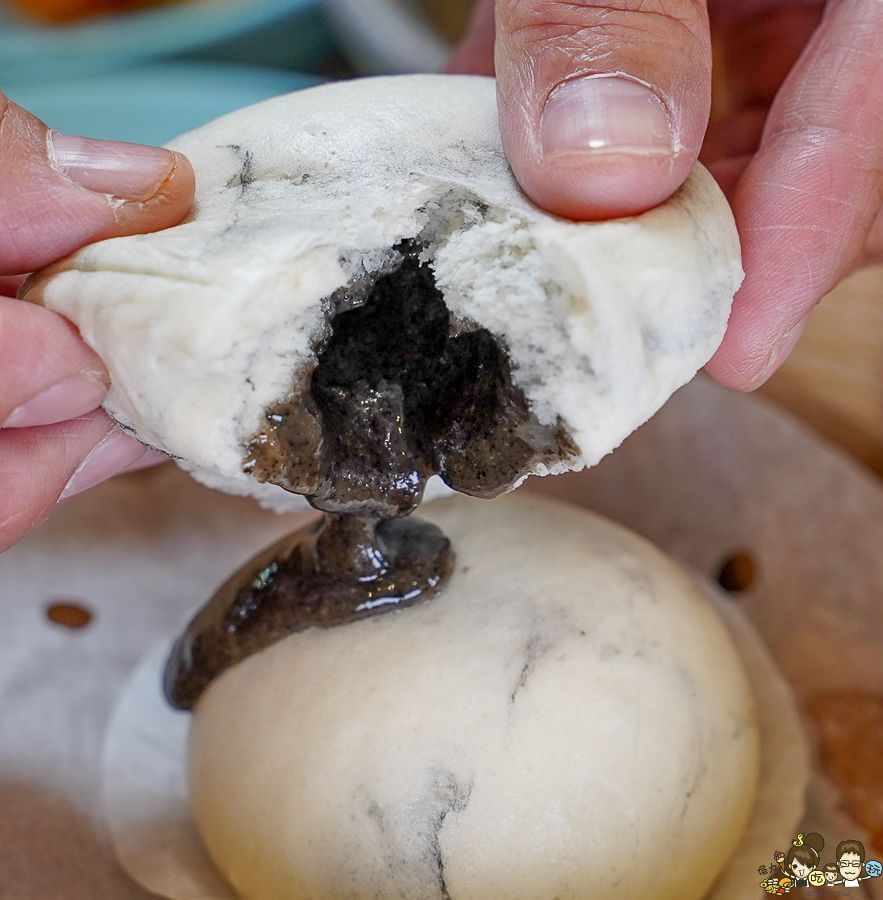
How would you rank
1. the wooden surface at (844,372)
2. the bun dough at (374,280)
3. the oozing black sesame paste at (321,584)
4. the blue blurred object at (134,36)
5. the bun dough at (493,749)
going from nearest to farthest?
the bun dough at (374,280) < the bun dough at (493,749) < the oozing black sesame paste at (321,584) < the wooden surface at (844,372) < the blue blurred object at (134,36)

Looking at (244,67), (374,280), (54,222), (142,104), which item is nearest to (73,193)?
(54,222)

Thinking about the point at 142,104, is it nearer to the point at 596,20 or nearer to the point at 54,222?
the point at 54,222

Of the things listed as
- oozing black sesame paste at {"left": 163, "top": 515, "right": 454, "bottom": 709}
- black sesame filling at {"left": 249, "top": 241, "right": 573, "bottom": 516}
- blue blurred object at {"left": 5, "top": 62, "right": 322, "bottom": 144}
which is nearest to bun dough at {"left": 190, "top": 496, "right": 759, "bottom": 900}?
oozing black sesame paste at {"left": 163, "top": 515, "right": 454, "bottom": 709}

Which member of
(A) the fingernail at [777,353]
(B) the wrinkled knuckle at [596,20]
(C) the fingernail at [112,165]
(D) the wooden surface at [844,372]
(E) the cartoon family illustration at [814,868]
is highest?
(B) the wrinkled knuckle at [596,20]

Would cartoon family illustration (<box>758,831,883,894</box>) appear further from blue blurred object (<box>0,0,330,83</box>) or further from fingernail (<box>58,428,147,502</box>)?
blue blurred object (<box>0,0,330,83</box>)

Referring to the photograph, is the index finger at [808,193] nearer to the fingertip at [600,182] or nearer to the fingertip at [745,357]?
the fingertip at [745,357]

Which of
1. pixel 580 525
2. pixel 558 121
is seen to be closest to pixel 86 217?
pixel 558 121

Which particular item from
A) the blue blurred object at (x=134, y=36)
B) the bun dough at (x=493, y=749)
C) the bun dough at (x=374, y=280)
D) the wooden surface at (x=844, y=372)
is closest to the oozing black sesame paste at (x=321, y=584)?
the bun dough at (x=493, y=749)
